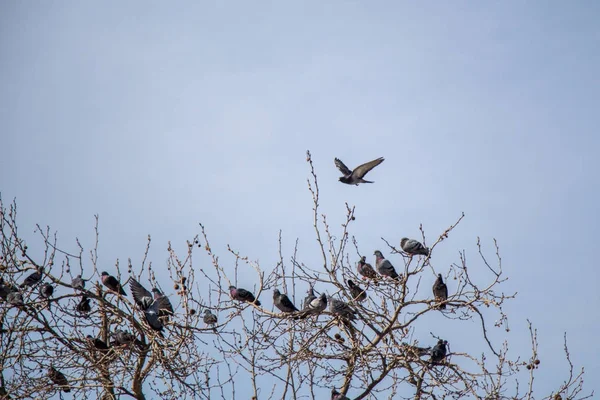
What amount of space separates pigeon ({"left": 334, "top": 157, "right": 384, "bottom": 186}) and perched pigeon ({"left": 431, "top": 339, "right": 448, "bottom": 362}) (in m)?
Result: 2.79

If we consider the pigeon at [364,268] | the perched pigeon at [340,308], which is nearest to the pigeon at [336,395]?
the perched pigeon at [340,308]

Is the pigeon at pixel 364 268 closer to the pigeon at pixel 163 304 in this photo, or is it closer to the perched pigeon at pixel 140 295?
the pigeon at pixel 163 304

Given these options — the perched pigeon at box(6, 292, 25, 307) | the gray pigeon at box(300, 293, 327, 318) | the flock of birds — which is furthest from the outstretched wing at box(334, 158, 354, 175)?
the perched pigeon at box(6, 292, 25, 307)

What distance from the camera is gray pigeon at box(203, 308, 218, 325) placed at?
8072 mm

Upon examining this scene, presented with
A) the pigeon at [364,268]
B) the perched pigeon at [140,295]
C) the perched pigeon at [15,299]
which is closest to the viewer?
the perched pigeon at [15,299]

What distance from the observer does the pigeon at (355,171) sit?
949 centimetres

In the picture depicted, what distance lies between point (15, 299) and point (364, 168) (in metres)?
4.66

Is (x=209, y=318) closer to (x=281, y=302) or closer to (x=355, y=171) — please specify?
(x=281, y=302)

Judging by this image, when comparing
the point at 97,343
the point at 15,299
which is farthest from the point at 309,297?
the point at 15,299

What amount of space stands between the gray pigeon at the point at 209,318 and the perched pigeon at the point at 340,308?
4.85ft

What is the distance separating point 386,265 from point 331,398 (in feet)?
7.75

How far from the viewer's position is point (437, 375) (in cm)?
714

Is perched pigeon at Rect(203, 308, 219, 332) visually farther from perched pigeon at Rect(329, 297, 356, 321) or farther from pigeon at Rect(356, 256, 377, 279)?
pigeon at Rect(356, 256, 377, 279)

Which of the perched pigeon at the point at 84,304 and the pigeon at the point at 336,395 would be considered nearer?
the pigeon at the point at 336,395
